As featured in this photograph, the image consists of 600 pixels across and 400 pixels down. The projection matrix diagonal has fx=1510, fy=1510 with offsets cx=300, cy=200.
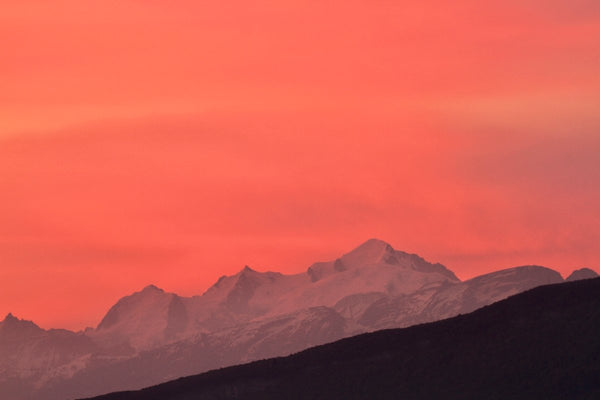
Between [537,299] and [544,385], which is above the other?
[537,299]

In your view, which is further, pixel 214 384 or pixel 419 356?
pixel 214 384

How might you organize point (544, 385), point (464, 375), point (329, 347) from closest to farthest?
point (544, 385) → point (464, 375) → point (329, 347)

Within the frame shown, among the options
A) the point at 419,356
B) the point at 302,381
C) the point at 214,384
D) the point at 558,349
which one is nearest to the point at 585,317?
the point at 558,349

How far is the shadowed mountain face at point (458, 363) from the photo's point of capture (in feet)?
502

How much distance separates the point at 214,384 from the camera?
17988 cm

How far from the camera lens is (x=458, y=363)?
164 metres

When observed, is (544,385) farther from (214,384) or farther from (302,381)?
(214,384)

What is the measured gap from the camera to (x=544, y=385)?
14938 centimetres

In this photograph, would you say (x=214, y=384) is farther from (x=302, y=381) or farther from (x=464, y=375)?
(x=464, y=375)

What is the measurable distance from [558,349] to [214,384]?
4412 centimetres

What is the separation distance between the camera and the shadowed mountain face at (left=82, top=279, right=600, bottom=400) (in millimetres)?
153125

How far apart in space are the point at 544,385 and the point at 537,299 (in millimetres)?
26606

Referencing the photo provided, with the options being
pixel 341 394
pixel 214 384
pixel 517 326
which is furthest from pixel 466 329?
pixel 214 384

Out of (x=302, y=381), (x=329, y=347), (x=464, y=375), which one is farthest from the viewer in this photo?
(x=329, y=347)
